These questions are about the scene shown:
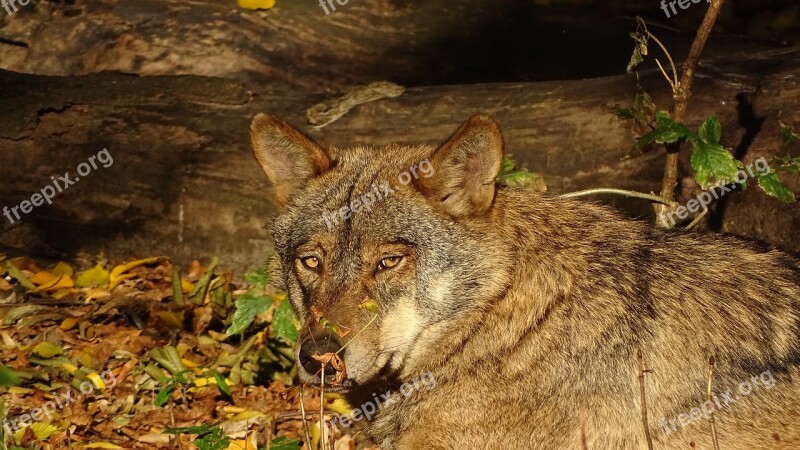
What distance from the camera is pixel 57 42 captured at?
9734mm

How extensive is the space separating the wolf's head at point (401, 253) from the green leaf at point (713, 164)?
1.51 meters

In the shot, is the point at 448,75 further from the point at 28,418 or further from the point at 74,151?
the point at 28,418

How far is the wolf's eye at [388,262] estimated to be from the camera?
470cm

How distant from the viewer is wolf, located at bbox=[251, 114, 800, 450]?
14.9ft

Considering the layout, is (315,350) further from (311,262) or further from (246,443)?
(246,443)

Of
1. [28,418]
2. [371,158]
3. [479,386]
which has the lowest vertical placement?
[28,418]

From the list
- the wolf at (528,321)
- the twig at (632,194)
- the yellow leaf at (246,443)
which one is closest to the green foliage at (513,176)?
the twig at (632,194)

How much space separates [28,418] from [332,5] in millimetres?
5649

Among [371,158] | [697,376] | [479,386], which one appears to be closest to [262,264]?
[371,158]

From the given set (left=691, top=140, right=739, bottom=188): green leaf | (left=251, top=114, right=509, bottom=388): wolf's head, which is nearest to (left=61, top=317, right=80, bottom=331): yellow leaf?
(left=251, top=114, right=509, bottom=388): wolf's head

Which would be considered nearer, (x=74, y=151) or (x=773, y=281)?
(x=773, y=281)
